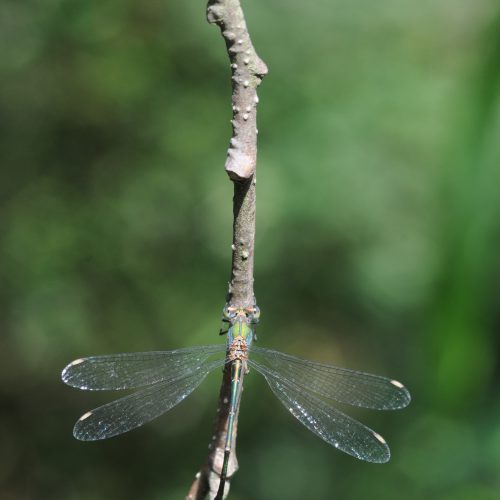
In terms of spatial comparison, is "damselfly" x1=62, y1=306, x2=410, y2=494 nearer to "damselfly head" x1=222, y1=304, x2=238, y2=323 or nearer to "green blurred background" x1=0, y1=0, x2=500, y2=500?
"damselfly head" x1=222, y1=304, x2=238, y2=323

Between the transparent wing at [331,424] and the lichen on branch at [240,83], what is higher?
the lichen on branch at [240,83]

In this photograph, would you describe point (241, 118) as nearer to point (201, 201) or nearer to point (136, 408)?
point (136, 408)

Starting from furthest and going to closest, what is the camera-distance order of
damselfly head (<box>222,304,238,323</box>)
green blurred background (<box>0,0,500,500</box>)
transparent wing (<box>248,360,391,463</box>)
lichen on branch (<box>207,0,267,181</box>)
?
1. green blurred background (<box>0,0,500,500</box>)
2. transparent wing (<box>248,360,391,463</box>)
3. damselfly head (<box>222,304,238,323</box>)
4. lichen on branch (<box>207,0,267,181</box>)

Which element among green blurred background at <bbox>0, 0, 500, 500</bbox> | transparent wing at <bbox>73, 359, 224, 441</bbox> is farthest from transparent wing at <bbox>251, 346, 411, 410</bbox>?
green blurred background at <bbox>0, 0, 500, 500</bbox>

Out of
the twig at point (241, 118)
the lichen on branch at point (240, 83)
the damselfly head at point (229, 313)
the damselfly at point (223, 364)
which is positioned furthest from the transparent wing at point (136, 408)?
the lichen on branch at point (240, 83)

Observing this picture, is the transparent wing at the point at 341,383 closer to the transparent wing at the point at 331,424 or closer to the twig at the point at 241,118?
the transparent wing at the point at 331,424

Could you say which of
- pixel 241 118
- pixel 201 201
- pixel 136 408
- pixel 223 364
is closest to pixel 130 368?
pixel 136 408
